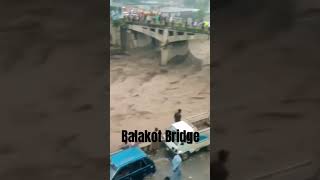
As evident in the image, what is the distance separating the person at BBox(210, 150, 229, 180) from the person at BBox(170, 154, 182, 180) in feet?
1.89

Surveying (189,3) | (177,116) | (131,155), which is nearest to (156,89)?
(177,116)

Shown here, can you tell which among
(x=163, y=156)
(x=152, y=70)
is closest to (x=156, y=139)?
(x=163, y=156)

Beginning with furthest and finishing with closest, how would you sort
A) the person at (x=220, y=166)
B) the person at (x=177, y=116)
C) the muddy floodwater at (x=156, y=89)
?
1. the person at (x=177, y=116)
2. the muddy floodwater at (x=156, y=89)
3. the person at (x=220, y=166)

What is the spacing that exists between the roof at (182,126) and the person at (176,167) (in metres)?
0.10

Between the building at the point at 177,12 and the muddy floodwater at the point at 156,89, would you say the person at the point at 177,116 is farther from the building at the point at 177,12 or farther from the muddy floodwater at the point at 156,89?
the building at the point at 177,12

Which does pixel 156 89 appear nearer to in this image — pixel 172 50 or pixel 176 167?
pixel 172 50

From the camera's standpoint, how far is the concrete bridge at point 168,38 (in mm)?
1225

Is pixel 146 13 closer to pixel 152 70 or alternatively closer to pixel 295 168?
pixel 152 70

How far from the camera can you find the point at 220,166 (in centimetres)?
68

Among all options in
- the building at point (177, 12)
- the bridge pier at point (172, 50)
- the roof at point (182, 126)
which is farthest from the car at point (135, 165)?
the building at point (177, 12)

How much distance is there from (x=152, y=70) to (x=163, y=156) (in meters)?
0.30

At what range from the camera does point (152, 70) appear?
1.31 m

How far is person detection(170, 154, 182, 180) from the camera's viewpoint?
1.27 meters

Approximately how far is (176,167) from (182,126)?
14cm
